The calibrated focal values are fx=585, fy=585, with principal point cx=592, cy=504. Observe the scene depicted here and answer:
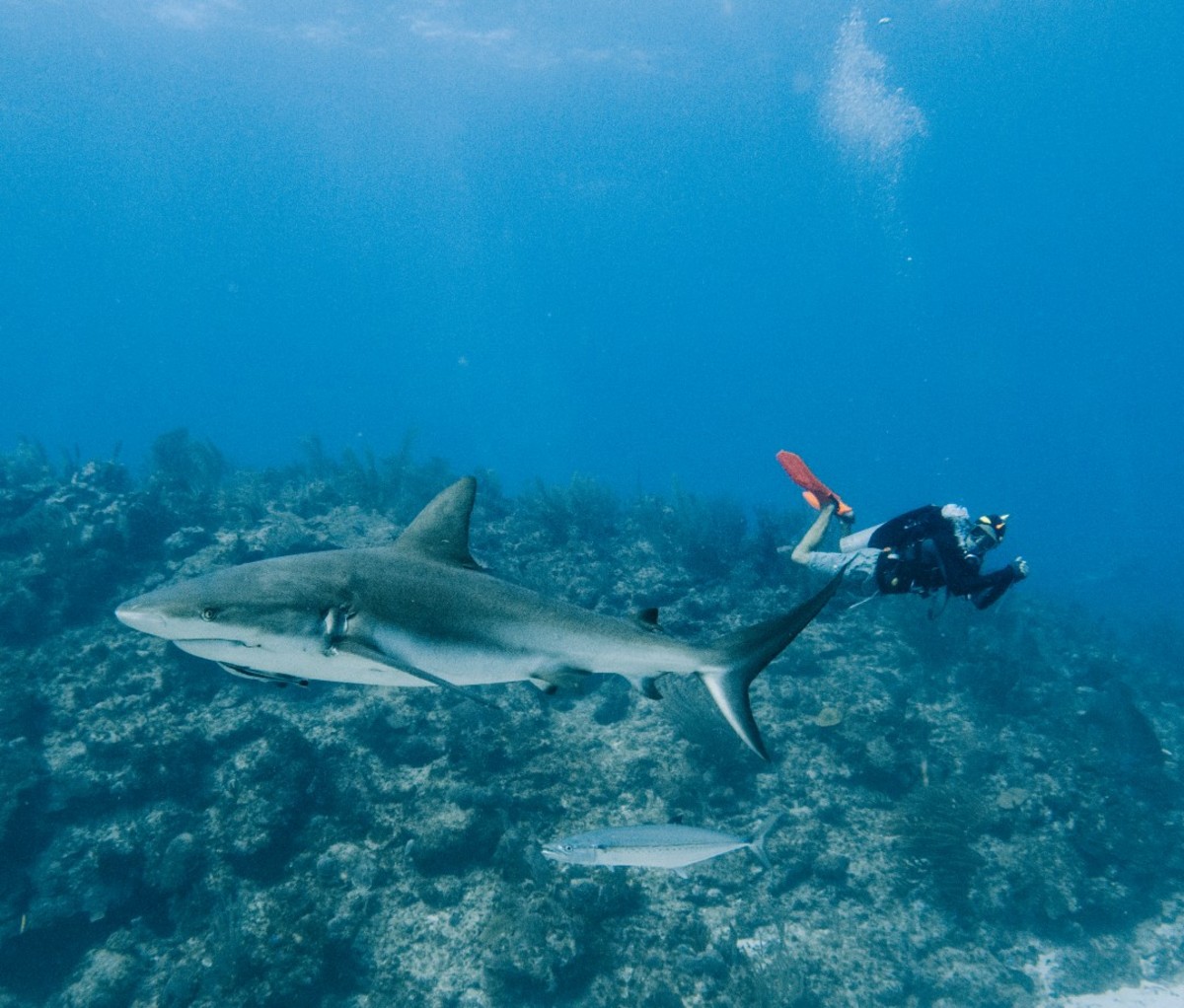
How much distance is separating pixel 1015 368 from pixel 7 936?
740 feet

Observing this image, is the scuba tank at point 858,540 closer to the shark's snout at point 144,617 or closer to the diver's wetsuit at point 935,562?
the diver's wetsuit at point 935,562

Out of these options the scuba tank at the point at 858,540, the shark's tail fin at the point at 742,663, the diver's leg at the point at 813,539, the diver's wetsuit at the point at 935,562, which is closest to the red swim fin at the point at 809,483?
the diver's leg at the point at 813,539

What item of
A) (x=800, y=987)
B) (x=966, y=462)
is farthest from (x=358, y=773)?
(x=966, y=462)

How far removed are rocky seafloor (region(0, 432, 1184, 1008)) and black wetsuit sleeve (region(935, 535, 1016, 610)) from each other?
349 cm

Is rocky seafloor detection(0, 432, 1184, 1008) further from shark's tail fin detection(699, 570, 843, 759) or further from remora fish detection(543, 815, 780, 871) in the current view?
shark's tail fin detection(699, 570, 843, 759)

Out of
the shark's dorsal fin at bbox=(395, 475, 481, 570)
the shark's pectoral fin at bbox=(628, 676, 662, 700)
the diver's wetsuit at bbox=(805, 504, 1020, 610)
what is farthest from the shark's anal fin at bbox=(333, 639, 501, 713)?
the diver's wetsuit at bbox=(805, 504, 1020, 610)

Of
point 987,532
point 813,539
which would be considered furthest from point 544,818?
point 987,532

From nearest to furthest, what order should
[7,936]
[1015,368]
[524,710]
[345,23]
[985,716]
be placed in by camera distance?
[7,936] < [524,710] < [985,716] < [345,23] < [1015,368]

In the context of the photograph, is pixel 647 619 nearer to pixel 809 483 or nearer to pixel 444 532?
pixel 444 532

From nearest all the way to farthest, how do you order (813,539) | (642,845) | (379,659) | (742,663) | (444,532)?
(379,659)
(742,663)
(444,532)
(642,845)
(813,539)

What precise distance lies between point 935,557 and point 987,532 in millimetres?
816

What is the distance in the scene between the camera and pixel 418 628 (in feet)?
9.23

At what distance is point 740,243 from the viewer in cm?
14338

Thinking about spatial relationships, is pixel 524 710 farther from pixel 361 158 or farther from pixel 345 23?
pixel 361 158
